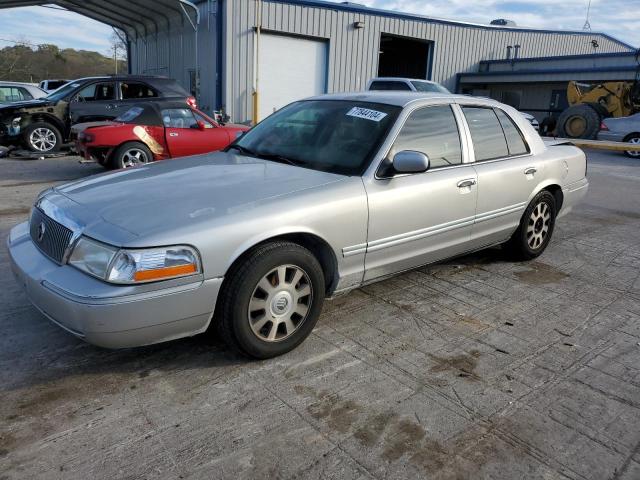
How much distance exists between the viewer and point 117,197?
10.3ft

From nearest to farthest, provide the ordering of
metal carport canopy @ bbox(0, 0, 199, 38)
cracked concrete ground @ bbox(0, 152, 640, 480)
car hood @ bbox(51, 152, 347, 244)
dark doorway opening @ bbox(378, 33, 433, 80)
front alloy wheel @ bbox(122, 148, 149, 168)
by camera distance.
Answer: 1. cracked concrete ground @ bbox(0, 152, 640, 480)
2. car hood @ bbox(51, 152, 347, 244)
3. front alloy wheel @ bbox(122, 148, 149, 168)
4. metal carport canopy @ bbox(0, 0, 199, 38)
5. dark doorway opening @ bbox(378, 33, 433, 80)

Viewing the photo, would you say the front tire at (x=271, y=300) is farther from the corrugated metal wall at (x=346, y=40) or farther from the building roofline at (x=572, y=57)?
the building roofline at (x=572, y=57)

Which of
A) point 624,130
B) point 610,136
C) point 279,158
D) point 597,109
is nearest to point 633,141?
point 624,130

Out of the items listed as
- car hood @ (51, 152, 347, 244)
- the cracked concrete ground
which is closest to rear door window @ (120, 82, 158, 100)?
the cracked concrete ground

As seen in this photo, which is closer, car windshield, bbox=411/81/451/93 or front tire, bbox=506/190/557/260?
front tire, bbox=506/190/557/260

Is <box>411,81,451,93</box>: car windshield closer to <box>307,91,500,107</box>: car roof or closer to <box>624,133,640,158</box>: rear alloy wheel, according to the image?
<box>624,133,640,158</box>: rear alloy wheel

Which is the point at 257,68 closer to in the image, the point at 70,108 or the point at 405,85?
the point at 405,85

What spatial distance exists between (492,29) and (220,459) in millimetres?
27257

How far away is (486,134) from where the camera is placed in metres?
4.52

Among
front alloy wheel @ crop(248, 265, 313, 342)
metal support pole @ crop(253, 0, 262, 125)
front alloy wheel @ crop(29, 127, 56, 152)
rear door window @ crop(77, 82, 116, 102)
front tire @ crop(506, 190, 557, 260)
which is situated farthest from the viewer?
metal support pole @ crop(253, 0, 262, 125)

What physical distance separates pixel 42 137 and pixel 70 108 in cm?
85

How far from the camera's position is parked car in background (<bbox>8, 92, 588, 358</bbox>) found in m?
2.67

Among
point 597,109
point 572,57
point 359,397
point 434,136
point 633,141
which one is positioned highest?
point 572,57

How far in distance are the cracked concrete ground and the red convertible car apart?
453cm
